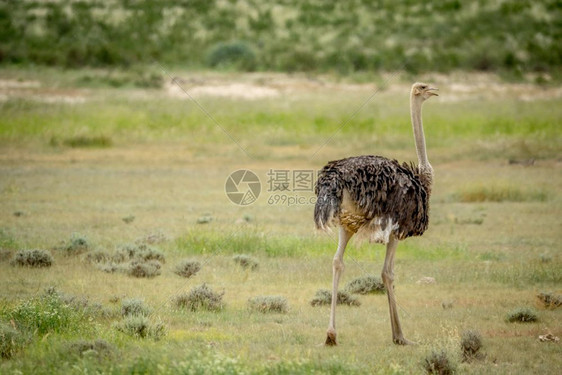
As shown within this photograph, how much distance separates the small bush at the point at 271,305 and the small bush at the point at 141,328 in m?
1.80

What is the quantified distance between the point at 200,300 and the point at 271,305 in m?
0.87

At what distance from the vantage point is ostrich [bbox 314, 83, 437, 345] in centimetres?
940

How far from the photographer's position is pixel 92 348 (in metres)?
8.62

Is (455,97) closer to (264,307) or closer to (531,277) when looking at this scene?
(531,277)

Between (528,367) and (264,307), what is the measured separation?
3422 millimetres

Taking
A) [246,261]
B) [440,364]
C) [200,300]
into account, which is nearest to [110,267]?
[246,261]

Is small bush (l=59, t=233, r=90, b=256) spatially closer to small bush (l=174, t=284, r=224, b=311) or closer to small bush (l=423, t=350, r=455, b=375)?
small bush (l=174, t=284, r=224, b=311)

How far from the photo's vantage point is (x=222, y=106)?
113 feet

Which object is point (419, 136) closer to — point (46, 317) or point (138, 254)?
point (46, 317)

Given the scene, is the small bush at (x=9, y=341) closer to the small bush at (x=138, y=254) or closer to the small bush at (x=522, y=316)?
the small bush at (x=138, y=254)

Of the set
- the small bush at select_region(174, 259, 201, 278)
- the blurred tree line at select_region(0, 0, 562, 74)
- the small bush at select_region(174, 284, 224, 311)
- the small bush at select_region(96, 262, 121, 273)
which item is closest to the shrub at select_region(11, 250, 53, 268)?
the small bush at select_region(96, 262, 121, 273)

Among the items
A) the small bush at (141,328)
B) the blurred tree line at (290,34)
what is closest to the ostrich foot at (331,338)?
the small bush at (141,328)

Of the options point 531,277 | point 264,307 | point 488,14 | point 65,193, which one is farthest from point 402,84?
point 264,307

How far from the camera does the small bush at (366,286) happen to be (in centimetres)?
1268
